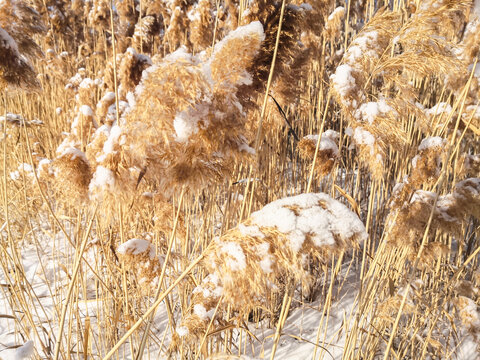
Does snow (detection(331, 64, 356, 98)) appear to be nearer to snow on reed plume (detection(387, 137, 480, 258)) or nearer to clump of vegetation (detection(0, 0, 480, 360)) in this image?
clump of vegetation (detection(0, 0, 480, 360))

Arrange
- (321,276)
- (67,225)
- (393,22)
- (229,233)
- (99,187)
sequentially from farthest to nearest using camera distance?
(67,225) → (321,276) → (393,22) → (99,187) → (229,233)

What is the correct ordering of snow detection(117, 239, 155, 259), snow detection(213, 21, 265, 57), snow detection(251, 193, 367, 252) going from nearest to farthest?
snow detection(251, 193, 367, 252)
snow detection(213, 21, 265, 57)
snow detection(117, 239, 155, 259)

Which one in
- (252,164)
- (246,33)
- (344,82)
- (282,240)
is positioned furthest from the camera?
(344,82)

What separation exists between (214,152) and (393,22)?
0.74 m

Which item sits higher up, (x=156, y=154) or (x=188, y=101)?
(x=188, y=101)

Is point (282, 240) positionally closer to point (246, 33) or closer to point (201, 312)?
point (246, 33)

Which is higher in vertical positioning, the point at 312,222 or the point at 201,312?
the point at 312,222

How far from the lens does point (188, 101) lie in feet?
Result: 2.00

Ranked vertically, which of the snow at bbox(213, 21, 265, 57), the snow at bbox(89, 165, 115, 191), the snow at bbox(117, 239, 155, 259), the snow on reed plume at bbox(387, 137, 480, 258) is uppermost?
the snow at bbox(213, 21, 265, 57)

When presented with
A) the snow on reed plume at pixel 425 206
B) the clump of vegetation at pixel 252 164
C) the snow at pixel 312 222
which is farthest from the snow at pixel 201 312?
the snow on reed plume at pixel 425 206

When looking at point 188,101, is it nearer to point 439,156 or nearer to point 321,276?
point 439,156

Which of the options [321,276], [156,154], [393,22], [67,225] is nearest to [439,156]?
[393,22]

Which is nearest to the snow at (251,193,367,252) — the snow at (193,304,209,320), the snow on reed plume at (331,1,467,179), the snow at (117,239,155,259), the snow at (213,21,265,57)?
the snow at (213,21,265,57)

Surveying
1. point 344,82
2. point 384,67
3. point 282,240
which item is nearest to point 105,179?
point 282,240
